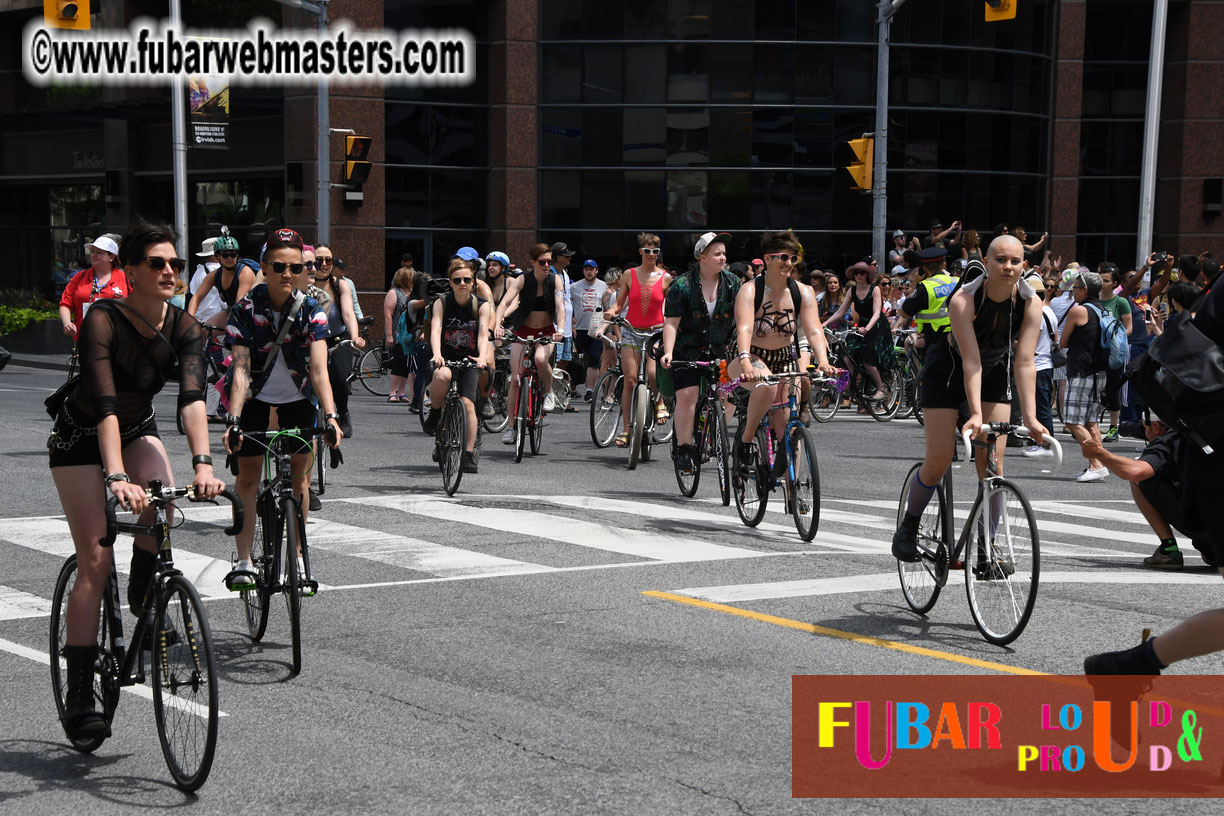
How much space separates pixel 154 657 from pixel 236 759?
57cm

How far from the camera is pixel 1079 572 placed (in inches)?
357

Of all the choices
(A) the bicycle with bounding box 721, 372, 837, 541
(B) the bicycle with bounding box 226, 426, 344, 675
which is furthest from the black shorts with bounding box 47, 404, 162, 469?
(A) the bicycle with bounding box 721, 372, 837, 541

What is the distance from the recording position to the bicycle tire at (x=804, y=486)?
32.1 feet

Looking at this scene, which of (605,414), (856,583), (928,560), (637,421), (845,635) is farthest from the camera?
(605,414)

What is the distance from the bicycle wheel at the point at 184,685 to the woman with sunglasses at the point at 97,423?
0.45m

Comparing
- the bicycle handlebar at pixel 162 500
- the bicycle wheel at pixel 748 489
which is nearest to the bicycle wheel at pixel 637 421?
the bicycle wheel at pixel 748 489

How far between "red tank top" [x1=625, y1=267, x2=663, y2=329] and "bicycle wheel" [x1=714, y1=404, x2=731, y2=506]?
3068mm

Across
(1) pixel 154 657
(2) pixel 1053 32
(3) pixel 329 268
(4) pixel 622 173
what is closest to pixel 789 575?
(1) pixel 154 657

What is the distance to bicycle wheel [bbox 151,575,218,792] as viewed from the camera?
16.0 ft

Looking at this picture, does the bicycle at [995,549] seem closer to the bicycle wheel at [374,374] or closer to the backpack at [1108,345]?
the backpack at [1108,345]

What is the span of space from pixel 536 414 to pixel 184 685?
32.8 ft

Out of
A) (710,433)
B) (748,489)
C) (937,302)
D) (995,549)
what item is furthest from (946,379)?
(937,302)

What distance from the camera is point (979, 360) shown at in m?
7.12

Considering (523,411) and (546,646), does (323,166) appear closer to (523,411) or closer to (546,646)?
(523,411)
